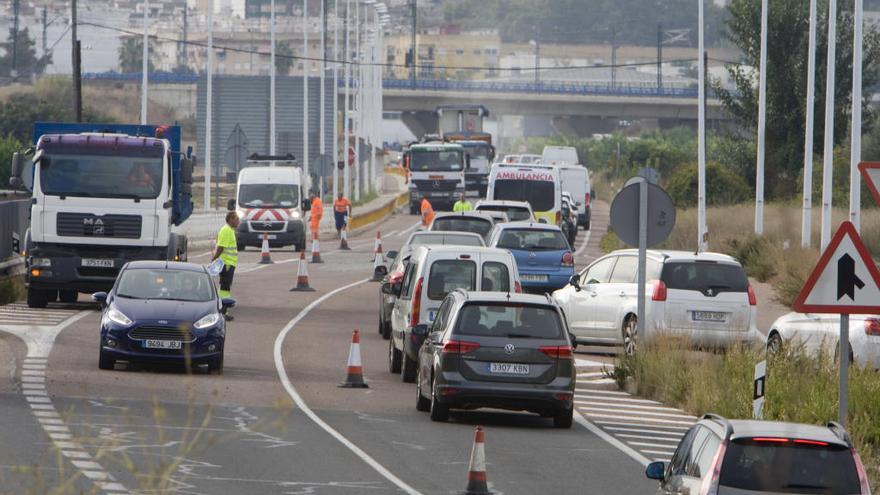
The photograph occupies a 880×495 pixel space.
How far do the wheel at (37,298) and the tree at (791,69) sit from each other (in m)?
30.9

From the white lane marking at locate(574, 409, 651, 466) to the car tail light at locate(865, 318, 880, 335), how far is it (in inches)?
160

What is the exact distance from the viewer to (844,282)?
12398 mm

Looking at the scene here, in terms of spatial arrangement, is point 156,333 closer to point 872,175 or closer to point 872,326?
point 872,326

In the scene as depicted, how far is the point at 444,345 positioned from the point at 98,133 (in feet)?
46.9

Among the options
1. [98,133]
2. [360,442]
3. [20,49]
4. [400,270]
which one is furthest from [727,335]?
[20,49]

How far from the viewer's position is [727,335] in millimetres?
24875

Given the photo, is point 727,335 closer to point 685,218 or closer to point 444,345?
point 444,345

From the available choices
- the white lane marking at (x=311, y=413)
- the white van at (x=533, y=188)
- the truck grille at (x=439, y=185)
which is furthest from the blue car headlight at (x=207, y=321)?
the truck grille at (x=439, y=185)

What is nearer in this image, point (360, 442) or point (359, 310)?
point (360, 442)

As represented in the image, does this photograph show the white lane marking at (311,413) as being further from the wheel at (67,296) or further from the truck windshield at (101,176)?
the wheel at (67,296)

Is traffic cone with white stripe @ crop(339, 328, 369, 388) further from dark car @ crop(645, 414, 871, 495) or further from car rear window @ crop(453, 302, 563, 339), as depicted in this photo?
dark car @ crop(645, 414, 871, 495)

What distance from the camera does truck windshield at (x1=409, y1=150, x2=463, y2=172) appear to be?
262 feet

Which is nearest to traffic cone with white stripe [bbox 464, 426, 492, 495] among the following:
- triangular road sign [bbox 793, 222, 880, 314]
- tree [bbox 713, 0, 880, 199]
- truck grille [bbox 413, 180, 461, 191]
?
triangular road sign [bbox 793, 222, 880, 314]

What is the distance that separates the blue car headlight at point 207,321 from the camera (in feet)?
71.8
